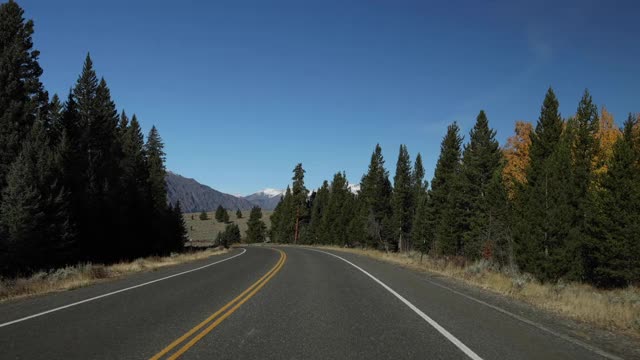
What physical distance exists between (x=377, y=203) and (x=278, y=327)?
229 ft

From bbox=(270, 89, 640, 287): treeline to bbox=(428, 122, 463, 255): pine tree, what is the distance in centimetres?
11

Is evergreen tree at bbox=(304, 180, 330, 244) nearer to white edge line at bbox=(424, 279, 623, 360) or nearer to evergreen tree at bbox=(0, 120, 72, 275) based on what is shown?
evergreen tree at bbox=(0, 120, 72, 275)

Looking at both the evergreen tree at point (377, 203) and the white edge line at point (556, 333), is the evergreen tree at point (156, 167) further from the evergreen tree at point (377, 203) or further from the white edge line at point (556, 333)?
the white edge line at point (556, 333)

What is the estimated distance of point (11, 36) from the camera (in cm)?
3400

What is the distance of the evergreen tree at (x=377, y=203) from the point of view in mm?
73938

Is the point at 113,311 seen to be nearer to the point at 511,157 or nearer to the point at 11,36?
the point at 11,36

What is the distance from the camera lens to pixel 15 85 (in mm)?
32375

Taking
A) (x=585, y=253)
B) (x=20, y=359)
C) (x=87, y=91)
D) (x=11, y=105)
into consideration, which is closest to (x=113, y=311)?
(x=20, y=359)

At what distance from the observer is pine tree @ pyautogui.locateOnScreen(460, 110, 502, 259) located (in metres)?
45.1

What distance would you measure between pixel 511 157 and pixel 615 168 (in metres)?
21.2

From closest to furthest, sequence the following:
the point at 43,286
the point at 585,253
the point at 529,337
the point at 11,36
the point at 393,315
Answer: the point at 529,337
the point at 393,315
the point at 43,286
the point at 585,253
the point at 11,36

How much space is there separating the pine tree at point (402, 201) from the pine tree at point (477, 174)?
24556 millimetres

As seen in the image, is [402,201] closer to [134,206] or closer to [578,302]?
[134,206]

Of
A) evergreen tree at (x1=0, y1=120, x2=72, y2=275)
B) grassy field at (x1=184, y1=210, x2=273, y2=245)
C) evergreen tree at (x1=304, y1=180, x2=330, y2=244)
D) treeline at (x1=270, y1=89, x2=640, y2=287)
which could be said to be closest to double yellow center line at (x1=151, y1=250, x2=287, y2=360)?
treeline at (x1=270, y1=89, x2=640, y2=287)
